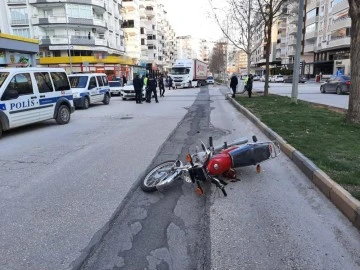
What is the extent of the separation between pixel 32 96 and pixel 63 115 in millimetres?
1732

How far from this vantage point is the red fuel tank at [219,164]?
15.2 ft

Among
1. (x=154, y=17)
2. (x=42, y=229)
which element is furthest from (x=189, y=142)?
(x=154, y=17)

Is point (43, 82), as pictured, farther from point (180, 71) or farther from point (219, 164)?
point (180, 71)

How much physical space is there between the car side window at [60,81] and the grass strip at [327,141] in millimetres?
7303

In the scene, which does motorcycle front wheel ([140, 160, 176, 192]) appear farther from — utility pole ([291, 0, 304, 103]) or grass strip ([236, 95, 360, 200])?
utility pole ([291, 0, 304, 103])

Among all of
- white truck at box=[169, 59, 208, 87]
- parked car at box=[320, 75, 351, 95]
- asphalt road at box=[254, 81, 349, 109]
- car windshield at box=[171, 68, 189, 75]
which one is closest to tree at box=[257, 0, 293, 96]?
asphalt road at box=[254, 81, 349, 109]

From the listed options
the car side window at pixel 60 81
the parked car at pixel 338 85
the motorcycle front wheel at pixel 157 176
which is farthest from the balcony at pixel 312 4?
the motorcycle front wheel at pixel 157 176

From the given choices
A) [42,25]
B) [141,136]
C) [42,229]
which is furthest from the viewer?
[42,25]

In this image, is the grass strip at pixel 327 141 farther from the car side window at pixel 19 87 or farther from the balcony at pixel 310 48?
the balcony at pixel 310 48

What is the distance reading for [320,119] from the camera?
10.3 m

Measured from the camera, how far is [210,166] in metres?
4.62

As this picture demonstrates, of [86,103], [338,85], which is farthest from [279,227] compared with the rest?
[338,85]

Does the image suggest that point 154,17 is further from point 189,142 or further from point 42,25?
point 189,142

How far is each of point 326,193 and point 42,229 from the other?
377 centimetres
